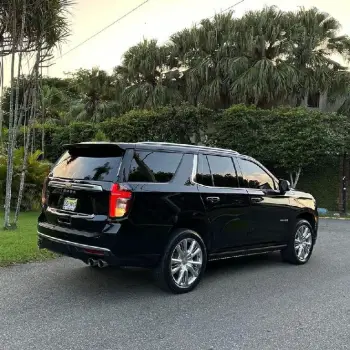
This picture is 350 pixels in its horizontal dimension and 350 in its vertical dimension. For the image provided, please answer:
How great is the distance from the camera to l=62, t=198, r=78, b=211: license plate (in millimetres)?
5334

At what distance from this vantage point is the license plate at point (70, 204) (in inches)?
210

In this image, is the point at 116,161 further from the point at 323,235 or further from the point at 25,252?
the point at 323,235

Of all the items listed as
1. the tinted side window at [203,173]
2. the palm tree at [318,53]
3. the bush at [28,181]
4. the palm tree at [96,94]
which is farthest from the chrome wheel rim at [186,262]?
the palm tree at [96,94]

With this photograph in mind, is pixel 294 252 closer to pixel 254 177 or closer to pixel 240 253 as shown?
pixel 240 253

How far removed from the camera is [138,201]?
16.7 feet

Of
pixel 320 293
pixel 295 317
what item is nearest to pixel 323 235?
pixel 320 293

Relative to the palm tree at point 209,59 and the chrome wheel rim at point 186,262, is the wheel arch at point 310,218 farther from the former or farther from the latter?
the palm tree at point 209,59

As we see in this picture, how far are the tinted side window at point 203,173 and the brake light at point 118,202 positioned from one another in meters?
1.24

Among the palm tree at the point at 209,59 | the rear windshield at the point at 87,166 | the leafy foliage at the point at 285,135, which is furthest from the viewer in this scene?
the palm tree at the point at 209,59

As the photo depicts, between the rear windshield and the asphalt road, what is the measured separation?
142 centimetres

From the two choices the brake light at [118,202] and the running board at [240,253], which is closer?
the brake light at [118,202]

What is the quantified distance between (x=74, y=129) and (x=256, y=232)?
16.6m

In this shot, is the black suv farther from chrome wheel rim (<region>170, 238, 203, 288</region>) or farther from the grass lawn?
the grass lawn

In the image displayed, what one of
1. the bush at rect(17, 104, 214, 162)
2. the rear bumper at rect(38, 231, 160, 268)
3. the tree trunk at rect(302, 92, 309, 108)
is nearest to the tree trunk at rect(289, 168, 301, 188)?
the bush at rect(17, 104, 214, 162)
